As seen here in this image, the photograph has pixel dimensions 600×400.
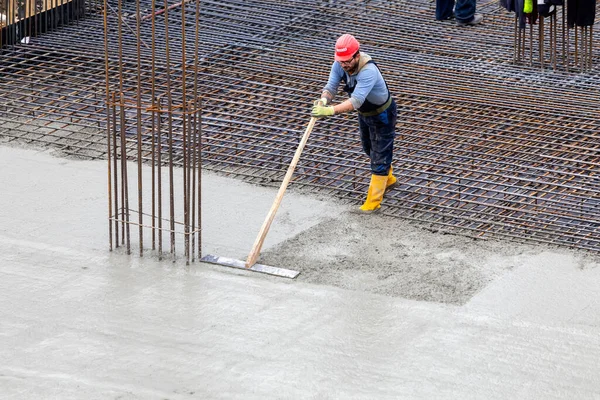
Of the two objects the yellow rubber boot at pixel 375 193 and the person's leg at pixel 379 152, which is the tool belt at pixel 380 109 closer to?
the person's leg at pixel 379 152

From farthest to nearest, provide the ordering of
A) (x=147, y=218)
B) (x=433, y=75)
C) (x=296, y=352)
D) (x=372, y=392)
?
(x=433, y=75)
(x=147, y=218)
(x=296, y=352)
(x=372, y=392)

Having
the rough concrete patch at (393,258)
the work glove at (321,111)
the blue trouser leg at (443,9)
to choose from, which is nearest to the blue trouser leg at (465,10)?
the blue trouser leg at (443,9)

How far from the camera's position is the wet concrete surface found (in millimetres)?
6742

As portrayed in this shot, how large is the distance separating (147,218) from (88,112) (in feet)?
8.68

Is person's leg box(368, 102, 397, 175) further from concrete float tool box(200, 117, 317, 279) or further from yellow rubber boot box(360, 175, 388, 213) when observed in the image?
concrete float tool box(200, 117, 317, 279)

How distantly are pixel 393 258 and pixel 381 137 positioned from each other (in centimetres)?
120

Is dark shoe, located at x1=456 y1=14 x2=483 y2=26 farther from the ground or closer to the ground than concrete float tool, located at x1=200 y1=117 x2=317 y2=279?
farther from the ground

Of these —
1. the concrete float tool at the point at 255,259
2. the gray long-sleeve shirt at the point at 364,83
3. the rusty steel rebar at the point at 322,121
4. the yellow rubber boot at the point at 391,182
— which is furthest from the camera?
the yellow rubber boot at the point at 391,182

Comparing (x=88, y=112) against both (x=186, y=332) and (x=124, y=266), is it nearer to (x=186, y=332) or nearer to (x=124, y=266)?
(x=124, y=266)

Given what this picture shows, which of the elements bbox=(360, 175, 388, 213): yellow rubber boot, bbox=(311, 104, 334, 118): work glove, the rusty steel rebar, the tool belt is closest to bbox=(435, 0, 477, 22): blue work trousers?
the rusty steel rebar

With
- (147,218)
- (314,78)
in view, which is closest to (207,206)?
(147,218)

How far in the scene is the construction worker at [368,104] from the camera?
881 cm

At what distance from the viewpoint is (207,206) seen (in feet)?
31.1

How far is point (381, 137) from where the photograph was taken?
930 centimetres
